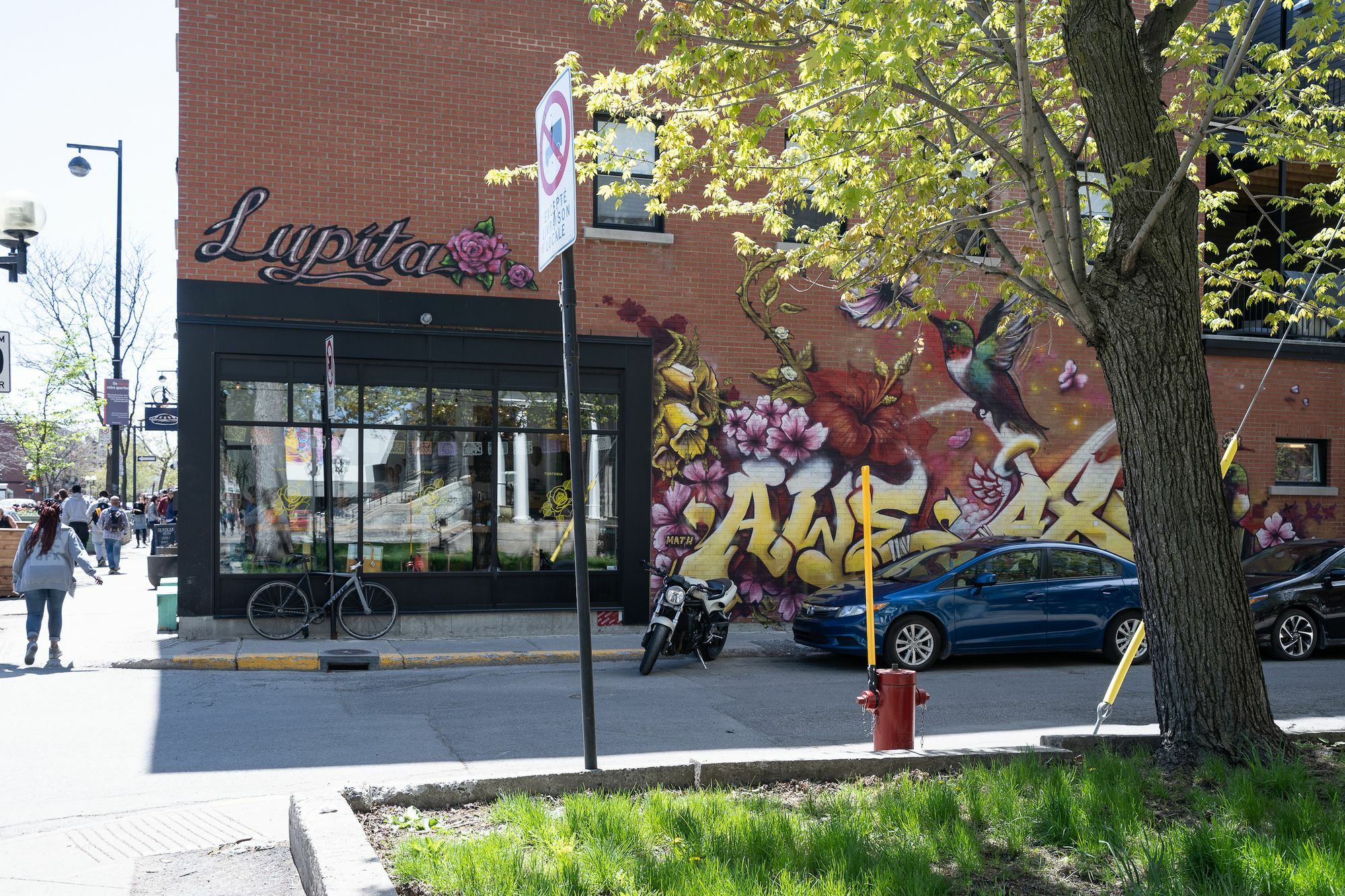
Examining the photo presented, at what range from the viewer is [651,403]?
14.8 metres

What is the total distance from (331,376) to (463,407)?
6.41 ft

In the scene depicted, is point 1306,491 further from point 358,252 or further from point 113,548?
point 113,548

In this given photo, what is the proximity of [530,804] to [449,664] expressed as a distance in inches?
296

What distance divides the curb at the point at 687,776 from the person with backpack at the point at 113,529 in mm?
20184

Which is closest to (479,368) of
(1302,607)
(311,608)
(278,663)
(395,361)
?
(395,361)

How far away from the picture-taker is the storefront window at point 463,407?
14062 mm

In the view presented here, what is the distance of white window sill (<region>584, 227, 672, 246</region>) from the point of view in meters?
14.5

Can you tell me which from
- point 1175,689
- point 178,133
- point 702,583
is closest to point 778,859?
point 1175,689

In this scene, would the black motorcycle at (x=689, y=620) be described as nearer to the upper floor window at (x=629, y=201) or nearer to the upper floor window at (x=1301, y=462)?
the upper floor window at (x=629, y=201)

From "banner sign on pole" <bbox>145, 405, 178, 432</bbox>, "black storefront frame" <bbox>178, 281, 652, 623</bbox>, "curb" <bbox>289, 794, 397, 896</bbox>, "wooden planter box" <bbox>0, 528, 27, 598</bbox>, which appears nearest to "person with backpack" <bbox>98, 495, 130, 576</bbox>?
"banner sign on pole" <bbox>145, 405, 178, 432</bbox>

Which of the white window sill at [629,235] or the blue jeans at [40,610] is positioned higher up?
the white window sill at [629,235]

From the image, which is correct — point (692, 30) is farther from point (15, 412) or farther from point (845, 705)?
point (15, 412)

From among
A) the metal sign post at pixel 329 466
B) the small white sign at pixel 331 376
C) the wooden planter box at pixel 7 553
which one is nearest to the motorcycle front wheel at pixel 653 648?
the metal sign post at pixel 329 466

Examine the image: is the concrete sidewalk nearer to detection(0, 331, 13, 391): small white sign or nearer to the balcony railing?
detection(0, 331, 13, 391): small white sign
